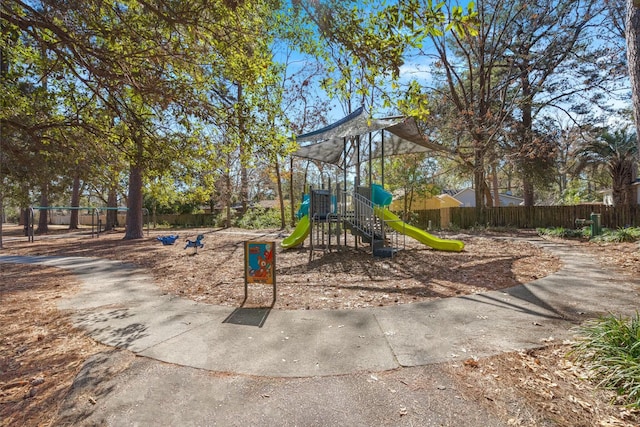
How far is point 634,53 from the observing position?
3982 mm

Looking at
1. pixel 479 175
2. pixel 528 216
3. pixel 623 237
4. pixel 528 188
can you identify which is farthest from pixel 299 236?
pixel 528 188

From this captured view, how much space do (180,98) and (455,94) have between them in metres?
18.1

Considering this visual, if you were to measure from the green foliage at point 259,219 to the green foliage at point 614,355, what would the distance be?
77.0ft

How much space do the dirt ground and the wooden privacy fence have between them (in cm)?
732

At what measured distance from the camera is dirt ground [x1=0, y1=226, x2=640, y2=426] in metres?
2.32

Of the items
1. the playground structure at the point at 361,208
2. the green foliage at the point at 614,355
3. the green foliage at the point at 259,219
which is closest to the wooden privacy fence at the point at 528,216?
the playground structure at the point at 361,208

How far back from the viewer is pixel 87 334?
3662 millimetres

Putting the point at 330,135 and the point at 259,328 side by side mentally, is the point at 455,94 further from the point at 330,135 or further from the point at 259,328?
the point at 259,328

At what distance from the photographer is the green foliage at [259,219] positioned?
2602 cm

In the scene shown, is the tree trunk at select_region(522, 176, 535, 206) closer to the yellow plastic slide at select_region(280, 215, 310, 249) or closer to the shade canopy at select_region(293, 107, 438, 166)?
the shade canopy at select_region(293, 107, 438, 166)

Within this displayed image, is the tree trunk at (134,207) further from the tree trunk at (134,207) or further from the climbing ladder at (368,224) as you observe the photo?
the climbing ladder at (368,224)

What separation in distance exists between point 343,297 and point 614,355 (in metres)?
3.16

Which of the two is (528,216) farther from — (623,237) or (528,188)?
(623,237)

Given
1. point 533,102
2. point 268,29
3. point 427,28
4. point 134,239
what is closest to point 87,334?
point 427,28
